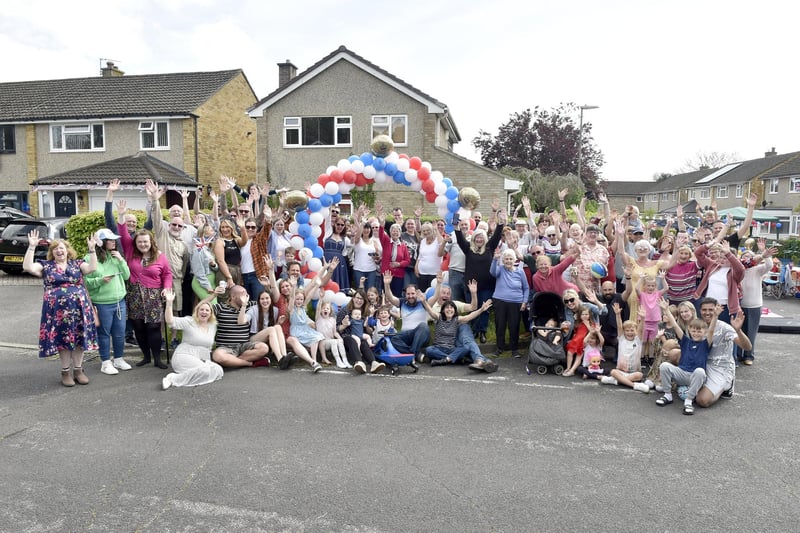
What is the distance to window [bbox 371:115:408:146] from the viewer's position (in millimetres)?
23922

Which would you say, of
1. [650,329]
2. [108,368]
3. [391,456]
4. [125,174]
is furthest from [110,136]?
[391,456]

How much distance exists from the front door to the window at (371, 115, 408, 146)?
43.4 feet

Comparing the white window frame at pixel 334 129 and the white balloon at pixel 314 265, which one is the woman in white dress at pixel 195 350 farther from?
the white window frame at pixel 334 129

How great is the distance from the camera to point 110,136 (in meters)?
26.6

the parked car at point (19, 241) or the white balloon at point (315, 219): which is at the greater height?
the white balloon at point (315, 219)

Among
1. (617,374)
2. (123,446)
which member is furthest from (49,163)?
(617,374)

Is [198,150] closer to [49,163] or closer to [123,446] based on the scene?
[49,163]

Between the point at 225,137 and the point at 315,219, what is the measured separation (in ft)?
68.3

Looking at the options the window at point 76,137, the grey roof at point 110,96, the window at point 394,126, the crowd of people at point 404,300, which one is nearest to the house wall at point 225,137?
the grey roof at point 110,96

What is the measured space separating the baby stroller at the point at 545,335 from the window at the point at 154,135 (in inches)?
889

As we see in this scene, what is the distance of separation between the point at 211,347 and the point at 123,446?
2.59 m

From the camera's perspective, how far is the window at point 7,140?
90.4ft

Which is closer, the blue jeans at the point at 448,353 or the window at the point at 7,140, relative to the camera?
the blue jeans at the point at 448,353

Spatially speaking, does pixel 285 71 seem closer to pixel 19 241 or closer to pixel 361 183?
pixel 19 241
